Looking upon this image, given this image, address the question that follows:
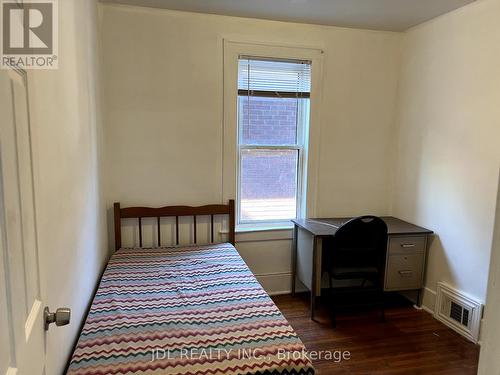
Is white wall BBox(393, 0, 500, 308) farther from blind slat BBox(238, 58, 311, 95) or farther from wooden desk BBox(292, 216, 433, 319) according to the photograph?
blind slat BBox(238, 58, 311, 95)

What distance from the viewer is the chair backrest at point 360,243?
275 centimetres

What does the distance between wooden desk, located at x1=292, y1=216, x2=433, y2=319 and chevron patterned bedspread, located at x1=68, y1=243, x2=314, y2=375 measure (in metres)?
0.68

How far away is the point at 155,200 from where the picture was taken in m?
3.09

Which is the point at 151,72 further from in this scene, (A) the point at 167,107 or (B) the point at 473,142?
(B) the point at 473,142

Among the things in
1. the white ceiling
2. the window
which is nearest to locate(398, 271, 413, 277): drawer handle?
the window

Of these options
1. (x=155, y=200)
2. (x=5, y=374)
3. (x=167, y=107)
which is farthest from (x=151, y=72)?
(x=5, y=374)

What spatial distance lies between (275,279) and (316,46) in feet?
7.00

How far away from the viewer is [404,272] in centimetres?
308

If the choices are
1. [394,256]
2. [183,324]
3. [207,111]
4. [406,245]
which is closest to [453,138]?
[406,245]

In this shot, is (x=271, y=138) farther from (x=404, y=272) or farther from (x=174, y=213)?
(x=404, y=272)

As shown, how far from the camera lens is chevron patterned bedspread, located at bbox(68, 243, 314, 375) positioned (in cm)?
154

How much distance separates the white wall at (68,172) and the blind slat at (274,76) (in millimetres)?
1199

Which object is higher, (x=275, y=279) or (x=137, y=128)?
(x=137, y=128)

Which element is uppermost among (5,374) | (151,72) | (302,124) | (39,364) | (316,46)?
(316,46)
